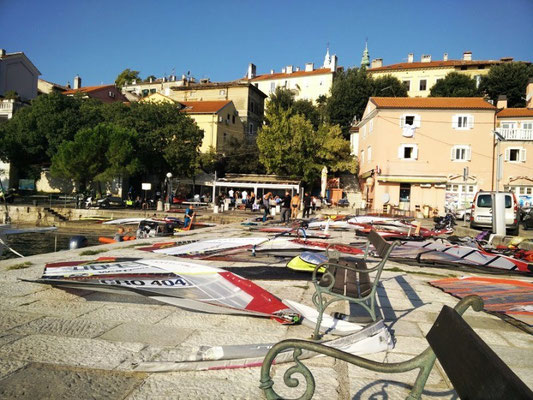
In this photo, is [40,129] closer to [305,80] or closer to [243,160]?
[243,160]

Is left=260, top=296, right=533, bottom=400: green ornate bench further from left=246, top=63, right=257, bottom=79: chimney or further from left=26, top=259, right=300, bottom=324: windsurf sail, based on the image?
left=246, top=63, right=257, bottom=79: chimney

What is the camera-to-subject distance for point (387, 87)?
54.2m

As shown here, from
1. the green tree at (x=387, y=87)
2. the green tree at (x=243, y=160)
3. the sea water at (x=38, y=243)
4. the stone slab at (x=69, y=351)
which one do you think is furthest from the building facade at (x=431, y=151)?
the stone slab at (x=69, y=351)

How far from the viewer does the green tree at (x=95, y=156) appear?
1280 inches

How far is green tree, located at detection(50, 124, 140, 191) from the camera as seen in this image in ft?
107

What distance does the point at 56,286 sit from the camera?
17.8 ft

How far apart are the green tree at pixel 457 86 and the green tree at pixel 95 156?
4071 cm

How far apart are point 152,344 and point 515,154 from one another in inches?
1590

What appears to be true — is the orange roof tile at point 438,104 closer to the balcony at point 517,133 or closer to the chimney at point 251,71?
the balcony at point 517,133

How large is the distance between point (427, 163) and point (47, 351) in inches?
1440

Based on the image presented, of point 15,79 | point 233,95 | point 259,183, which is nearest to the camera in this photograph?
point 259,183

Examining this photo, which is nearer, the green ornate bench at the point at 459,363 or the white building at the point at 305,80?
the green ornate bench at the point at 459,363

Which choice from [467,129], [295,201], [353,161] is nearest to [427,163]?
[467,129]

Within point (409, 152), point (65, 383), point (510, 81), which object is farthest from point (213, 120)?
point (65, 383)
